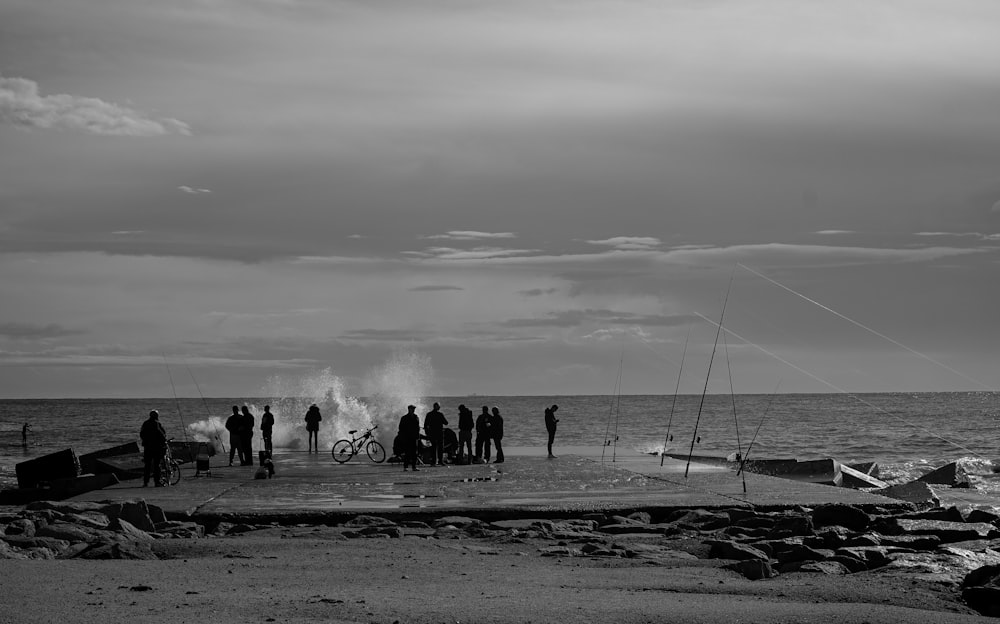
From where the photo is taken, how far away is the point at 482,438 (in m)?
26.9

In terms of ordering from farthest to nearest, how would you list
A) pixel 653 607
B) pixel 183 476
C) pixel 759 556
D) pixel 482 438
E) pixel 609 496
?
pixel 482 438 → pixel 183 476 → pixel 609 496 → pixel 759 556 → pixel 653 607

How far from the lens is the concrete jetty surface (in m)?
15.4

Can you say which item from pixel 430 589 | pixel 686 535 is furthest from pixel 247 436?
pixel 430 589

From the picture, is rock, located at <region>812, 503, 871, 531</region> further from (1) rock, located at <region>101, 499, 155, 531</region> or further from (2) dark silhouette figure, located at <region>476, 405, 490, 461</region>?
(2) dark silhouette figure, located at <region>476, 405, 490, 461</region>

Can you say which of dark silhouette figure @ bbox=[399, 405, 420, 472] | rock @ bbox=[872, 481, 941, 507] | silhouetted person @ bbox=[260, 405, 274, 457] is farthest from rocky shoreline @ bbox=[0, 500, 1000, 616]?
silhouetted person @ bbox=[260, 405, 274, 457]

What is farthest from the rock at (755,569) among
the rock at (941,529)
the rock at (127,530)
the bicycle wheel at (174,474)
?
the bicycle wheel at (174,474)

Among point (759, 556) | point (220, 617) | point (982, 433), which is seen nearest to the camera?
point (220, 617)

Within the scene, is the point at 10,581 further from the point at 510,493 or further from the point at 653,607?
the point at 510,493

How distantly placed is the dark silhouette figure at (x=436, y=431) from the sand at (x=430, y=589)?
1262 cm

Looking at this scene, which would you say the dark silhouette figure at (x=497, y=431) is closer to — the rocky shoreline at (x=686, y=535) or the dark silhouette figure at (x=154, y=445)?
the dark silhouette figure at (x=154, y=445)

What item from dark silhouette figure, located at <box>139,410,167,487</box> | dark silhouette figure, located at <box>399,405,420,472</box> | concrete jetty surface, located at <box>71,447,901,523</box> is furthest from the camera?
dark silhouette figure, located at <box>399,405,420,472</box>

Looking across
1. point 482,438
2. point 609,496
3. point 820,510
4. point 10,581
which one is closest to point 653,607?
point 10,581

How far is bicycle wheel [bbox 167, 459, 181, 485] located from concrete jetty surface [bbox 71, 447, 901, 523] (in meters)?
0.18

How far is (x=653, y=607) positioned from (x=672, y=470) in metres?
14.8
